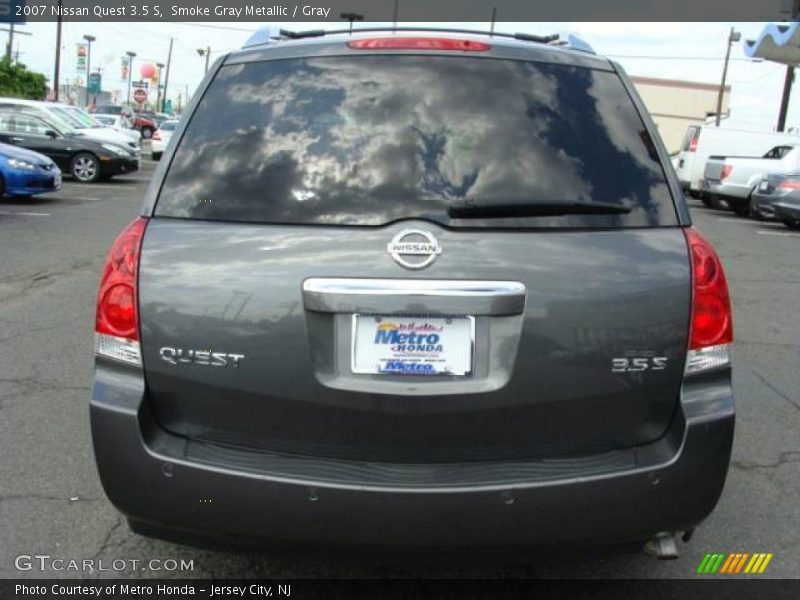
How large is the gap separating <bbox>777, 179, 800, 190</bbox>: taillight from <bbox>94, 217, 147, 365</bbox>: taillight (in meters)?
16.4

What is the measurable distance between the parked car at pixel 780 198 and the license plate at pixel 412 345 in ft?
52.2

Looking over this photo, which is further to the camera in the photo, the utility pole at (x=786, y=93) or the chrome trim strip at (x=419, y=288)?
the utility pole at (x=786, y=93)

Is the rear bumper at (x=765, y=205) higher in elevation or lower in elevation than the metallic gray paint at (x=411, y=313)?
lower

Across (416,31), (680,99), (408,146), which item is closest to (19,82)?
(416,31)

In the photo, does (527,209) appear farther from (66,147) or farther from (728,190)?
(728,190)

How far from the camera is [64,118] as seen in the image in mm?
19500

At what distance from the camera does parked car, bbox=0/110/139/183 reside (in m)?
18.1

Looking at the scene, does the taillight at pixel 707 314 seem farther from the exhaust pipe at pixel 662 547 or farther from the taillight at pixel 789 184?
the taillight at pixel 789 184

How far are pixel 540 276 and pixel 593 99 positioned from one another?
27.9 inches

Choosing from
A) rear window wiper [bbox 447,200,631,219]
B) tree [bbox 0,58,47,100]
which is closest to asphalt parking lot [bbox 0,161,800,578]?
rear window wiper [bbox 447,200,631,219]

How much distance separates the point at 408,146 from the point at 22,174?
12597mm

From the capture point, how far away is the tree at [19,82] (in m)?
35.1

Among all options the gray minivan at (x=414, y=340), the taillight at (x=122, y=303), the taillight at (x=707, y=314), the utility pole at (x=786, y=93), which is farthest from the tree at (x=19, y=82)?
the taillight at (x=707, y=314)

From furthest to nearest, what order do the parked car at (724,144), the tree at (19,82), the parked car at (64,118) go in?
the tree at (19,82) → the parked car at (724,144) → the parked car at (64,118)
